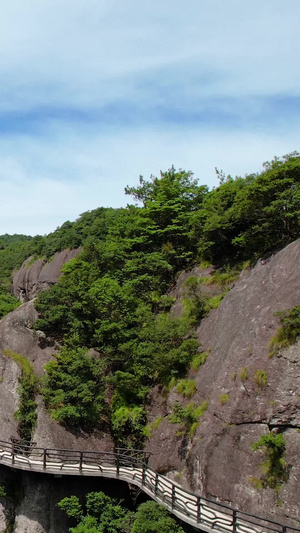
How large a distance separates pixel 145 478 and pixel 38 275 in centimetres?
3600

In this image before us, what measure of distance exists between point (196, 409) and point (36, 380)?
12061 millimetres

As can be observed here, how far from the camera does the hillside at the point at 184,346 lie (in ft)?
54.9

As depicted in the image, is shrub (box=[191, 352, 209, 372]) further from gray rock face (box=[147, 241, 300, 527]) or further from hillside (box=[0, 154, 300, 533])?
gray rock face (box=[147, 241, 300, 527])

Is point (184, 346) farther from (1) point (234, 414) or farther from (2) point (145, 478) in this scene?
(2) point (145, 478)

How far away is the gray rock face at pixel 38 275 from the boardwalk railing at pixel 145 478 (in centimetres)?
2420

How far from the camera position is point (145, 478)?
64.1 ft

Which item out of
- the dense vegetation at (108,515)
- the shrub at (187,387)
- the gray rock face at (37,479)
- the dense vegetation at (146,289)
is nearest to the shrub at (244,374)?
the shrub at (187,387)

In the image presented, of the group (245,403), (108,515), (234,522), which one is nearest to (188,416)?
(245,403)

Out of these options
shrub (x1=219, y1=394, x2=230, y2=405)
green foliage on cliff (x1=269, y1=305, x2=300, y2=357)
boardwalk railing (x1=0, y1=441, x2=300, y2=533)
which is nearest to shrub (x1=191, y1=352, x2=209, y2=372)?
shrub (x1=219, y1=394, x2=230, y2=405)

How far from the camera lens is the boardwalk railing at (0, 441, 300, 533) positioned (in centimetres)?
1496

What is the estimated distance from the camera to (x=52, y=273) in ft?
160

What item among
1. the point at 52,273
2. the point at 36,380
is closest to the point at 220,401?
the point at 36,380

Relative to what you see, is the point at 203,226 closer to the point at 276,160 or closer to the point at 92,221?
the point at 276,160

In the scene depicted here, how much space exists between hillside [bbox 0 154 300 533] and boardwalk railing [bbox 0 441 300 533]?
53 centimetres
